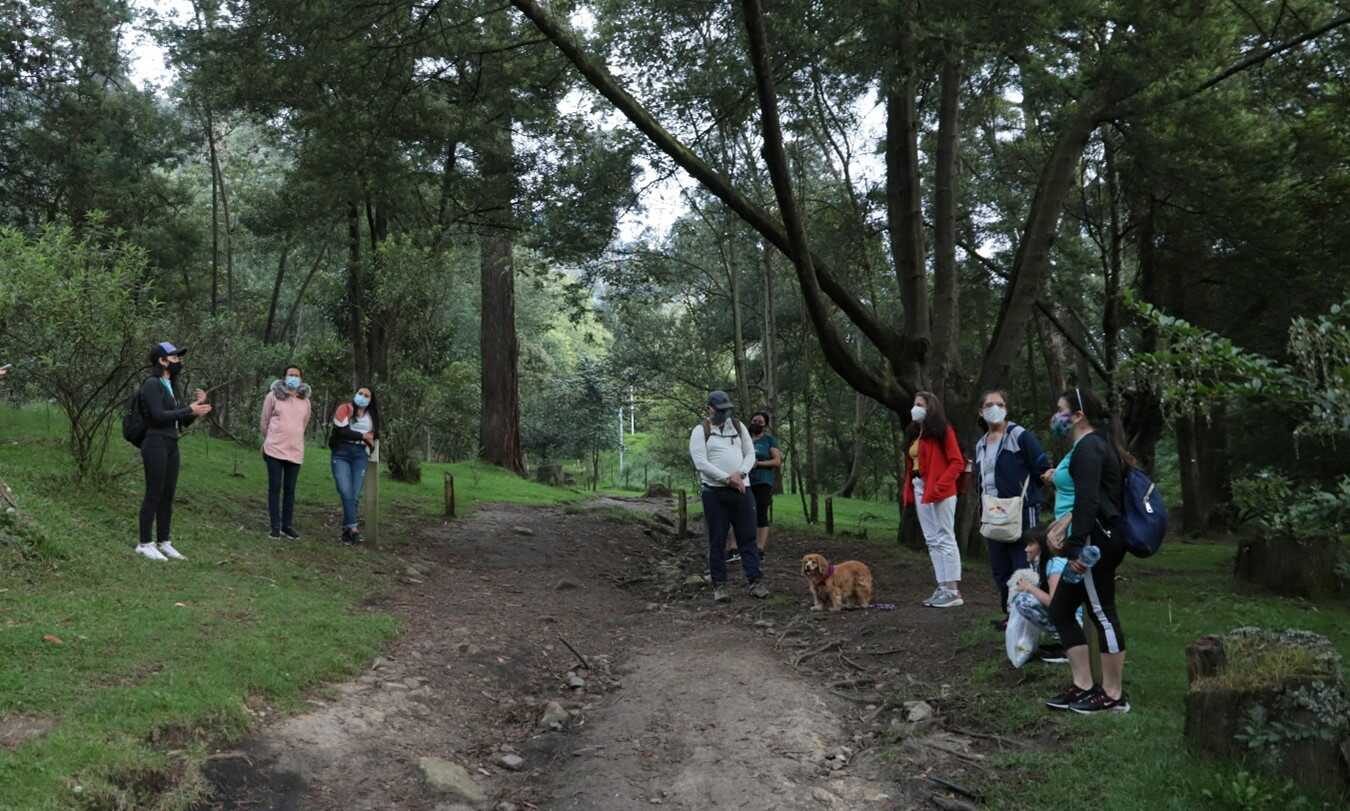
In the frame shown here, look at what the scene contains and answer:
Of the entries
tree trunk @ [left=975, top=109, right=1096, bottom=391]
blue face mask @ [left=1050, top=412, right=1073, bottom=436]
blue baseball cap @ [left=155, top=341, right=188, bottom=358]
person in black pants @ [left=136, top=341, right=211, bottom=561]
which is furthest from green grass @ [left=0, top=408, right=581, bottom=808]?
tree trunk @ [left=975, top=109, right=1096, bottom=391]

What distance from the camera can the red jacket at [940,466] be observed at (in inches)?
345

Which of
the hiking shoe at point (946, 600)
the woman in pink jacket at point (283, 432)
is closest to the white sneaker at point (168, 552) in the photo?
the woman in pink jacket at point (283, 432)

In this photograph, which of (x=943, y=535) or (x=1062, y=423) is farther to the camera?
(x=943, y=535)

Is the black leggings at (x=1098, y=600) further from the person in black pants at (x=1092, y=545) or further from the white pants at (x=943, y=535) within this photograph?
the white pants at (x=943, y=535)

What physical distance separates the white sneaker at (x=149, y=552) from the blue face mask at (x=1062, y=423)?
7564 mm

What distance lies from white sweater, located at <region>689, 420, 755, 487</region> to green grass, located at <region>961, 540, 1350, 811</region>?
2.96 metres

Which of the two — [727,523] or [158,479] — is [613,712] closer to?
[727,523]

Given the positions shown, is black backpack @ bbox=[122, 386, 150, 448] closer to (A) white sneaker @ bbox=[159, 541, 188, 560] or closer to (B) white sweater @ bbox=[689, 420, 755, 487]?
(A) white sneaker @ bbox=[159, 541, 188, 560]

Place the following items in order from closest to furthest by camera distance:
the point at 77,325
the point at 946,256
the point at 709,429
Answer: the point at 77,325
the point at 709,429
the point at 946,256

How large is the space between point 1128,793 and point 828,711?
2192mm

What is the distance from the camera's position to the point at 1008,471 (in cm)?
760

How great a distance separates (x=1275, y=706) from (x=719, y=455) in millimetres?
6043

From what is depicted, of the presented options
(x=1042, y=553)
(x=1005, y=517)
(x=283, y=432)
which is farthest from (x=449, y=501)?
(x=1042, y=553)

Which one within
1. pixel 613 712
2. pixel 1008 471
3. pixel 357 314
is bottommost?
pixel 613 712
